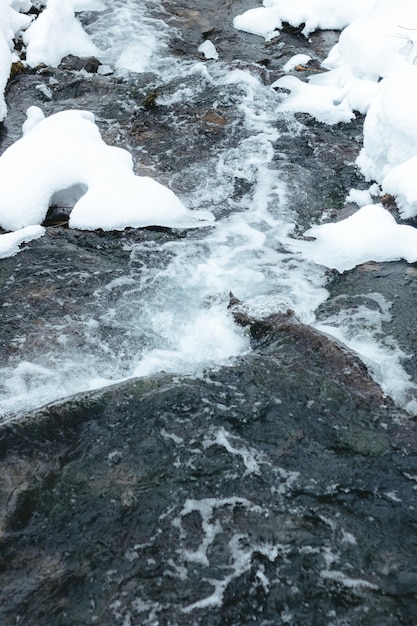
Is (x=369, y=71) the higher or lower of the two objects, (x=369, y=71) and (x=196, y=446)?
the higher

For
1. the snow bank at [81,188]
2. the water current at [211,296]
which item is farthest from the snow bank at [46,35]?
the snow bank at [81,188]

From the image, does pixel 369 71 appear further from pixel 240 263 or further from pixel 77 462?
pixel 77 462

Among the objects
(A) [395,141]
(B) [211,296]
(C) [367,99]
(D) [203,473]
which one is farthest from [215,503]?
(C) [367,99]

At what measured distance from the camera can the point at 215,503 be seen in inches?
118

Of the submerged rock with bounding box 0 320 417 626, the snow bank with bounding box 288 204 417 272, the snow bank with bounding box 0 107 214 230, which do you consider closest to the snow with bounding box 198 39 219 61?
the snow bank with bounding box 0 107 214 230

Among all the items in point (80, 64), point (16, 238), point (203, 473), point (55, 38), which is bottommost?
point (16, 238)

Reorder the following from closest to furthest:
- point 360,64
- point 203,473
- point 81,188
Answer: point 203,473 → point 81,188 → point 360,64

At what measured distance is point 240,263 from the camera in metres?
5.43

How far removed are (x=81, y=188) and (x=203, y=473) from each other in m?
4.03

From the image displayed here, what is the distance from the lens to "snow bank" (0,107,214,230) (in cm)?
566

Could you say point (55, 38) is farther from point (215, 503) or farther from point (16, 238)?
point (215, 503)

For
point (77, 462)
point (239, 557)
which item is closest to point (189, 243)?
point (77, 462)

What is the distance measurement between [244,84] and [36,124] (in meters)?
3.27

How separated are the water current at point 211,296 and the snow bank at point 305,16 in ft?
11.2
